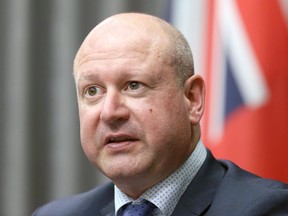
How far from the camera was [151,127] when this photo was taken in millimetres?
1768

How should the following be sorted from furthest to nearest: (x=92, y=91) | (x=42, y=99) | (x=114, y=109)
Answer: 1. (x=42, y=99)
2. (x=92, y=91)
3. (x=114, y=109)

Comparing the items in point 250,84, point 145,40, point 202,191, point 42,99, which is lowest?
point 42,99

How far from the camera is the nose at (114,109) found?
5.71 ft

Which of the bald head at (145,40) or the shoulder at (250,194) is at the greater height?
the bald head at (145,40)

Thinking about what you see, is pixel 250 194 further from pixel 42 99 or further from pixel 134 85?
pixel 42 99

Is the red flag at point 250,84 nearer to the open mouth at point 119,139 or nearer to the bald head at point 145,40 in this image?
the bald head at point 145,40

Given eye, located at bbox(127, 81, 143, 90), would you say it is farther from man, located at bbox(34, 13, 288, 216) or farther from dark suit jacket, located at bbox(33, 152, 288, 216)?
dark suit jacket, located at bbox(33, 152, 288, 216)

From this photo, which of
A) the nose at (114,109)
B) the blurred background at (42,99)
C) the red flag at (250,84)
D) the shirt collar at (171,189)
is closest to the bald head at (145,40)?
the nose at (114,109)

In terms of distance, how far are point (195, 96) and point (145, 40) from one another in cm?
24

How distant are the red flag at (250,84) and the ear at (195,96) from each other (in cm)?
56

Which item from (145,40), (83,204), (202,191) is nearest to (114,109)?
(145,40)

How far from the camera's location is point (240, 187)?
72.2 inches

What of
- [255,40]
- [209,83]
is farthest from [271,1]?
[209,83]

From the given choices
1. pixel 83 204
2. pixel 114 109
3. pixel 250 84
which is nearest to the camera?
pixel 114 109
